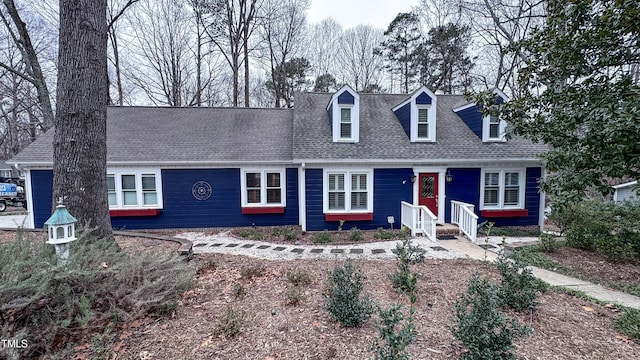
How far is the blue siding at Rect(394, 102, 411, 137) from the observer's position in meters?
9.53

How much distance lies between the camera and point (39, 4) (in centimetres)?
1312

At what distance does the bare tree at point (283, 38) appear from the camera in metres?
17.5

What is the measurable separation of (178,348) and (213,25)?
59.7 feet

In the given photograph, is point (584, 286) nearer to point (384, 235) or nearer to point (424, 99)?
point (384, 235)

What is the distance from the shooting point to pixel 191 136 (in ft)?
32.8

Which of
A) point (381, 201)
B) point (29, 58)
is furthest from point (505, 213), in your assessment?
point (29, 58)

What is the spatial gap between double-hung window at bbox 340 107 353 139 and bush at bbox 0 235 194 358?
6.94 metres

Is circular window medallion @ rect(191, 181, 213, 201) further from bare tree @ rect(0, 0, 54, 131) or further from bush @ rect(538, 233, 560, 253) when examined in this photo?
bare tree @ rect(0, 0, 54, 131)

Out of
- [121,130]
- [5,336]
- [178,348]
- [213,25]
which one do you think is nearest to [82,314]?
[5,336]

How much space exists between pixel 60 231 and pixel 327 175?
6.43 metres

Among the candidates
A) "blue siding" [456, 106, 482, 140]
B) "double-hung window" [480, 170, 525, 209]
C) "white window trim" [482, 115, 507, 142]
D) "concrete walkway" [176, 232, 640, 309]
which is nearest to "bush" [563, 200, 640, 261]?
"concrete walkway" [176, 232, 640, 309]

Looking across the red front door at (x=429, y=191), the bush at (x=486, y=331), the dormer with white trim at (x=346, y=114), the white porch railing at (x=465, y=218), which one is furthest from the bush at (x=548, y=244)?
the dormer with white trim at (x=346, y=114)

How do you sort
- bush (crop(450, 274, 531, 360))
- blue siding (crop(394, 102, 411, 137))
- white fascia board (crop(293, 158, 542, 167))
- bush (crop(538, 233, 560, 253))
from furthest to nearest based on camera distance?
1. blue siding (crop(394, 102, 411, 137))
2. white fascia board (crop(293, 158, 542, 167))
3. bush (crop(538, 233, 560, 253))
4. bush (crop(450, 274, 531, 360))

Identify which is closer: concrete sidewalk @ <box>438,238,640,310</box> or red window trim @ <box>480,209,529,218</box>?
concrete sidewalk @ <box>438,238,640,310</box>
